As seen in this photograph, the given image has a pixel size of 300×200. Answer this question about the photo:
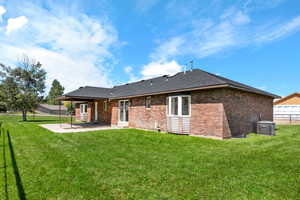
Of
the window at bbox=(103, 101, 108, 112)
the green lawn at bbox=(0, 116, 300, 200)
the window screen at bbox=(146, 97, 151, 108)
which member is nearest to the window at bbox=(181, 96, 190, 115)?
the window screen at bbox=(146, 97, 151, 108)

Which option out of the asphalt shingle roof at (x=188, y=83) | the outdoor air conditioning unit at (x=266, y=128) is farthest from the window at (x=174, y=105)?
the outdoor air conditioning unit at (x=266, y=128)

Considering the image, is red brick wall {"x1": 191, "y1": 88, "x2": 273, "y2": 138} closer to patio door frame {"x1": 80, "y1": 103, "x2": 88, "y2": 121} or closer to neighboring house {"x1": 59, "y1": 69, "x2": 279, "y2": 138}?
neighboring house {"x1": 59, "y1": 69, "x2": 279, "y2": 138}

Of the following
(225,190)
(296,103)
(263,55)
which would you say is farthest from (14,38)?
(296,103)

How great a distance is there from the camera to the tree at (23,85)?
22.7 m

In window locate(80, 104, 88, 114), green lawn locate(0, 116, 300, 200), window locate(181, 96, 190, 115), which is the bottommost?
green lawn locate(0, 116, 300, 200)

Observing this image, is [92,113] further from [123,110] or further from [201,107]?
[201,107]

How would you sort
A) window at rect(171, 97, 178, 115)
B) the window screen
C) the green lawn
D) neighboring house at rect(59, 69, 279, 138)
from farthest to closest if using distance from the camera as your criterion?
the window screen
window at rect(171, 97, 178, 115)
neighboring house at rect(59, 69, 279, 138)
the green lawn

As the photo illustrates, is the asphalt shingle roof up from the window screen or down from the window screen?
up

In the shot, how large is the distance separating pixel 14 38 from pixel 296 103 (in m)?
31.0

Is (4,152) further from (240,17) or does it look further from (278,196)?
(240,17)

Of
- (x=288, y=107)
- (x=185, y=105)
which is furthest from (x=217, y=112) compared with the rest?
(x=288, y=107)

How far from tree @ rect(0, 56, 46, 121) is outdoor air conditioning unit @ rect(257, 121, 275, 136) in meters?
27.8

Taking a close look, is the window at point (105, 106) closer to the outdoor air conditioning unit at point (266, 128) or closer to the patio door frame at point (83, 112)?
the patio door frame at point (83, 112)

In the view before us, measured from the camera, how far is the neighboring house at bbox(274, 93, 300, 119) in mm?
21078
